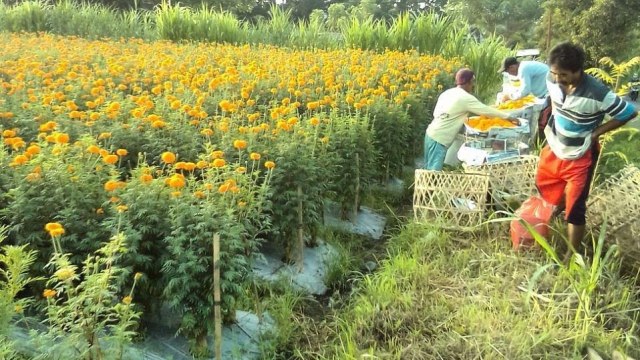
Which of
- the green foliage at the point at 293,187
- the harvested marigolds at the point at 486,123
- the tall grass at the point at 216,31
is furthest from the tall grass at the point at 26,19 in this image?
the green foliage at the point at 293,187

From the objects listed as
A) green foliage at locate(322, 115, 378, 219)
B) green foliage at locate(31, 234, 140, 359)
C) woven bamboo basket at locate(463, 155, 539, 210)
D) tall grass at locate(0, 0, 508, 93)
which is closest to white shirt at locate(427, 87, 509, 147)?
woven bamboo basket at locate(463, 155, 539, 210)

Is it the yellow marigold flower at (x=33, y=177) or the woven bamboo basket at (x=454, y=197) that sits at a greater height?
the yellow marigold flower at (x=33, y=177)

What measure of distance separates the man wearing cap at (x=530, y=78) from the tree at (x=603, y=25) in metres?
11.2

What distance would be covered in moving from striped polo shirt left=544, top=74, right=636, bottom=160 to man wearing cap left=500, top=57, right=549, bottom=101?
254 cm

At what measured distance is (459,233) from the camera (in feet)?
14.8

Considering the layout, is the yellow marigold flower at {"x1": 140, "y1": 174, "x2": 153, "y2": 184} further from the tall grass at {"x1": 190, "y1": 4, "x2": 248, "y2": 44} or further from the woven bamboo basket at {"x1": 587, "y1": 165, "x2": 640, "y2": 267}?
the tall grass at {"x1": 190, "y1": 4, "x2": 248, "y2": 44}

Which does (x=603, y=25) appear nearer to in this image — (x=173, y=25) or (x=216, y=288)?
(x=173, y=25)

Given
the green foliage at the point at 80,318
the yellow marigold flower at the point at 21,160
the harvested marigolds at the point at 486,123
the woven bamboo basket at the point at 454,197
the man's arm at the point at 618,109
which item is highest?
the man's arm at the point at 618,109

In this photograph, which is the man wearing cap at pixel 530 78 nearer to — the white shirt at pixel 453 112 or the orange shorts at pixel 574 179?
the white shirt at pixel 453 112

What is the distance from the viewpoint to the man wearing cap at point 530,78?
643 cm

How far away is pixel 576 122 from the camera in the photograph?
150 inches

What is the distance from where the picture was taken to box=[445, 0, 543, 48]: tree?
Result: 34.2 m

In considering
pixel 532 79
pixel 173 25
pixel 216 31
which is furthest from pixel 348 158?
pixel 173 25

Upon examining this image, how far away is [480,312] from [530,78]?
419 centimetres
